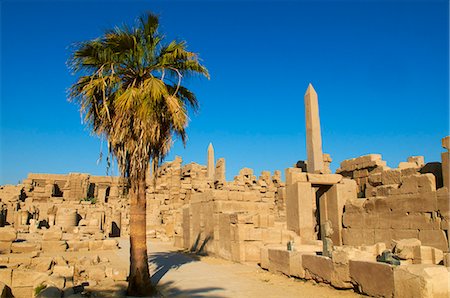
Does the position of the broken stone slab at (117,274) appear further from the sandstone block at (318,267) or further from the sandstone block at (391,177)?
the sandstone block at (391,177)

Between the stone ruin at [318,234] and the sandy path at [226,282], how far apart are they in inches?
13.2

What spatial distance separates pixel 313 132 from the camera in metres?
20.8

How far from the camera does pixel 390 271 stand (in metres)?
6.35

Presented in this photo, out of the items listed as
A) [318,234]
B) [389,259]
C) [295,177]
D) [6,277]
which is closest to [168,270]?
[6,277]

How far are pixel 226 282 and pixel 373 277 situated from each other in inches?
135

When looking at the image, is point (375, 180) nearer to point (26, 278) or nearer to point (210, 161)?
point (26, 278)

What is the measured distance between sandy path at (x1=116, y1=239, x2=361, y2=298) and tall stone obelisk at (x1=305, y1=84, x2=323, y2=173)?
9883 mm

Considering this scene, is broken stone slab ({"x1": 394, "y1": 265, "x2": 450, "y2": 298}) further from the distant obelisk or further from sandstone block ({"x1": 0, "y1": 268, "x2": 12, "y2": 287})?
the distant obelisk

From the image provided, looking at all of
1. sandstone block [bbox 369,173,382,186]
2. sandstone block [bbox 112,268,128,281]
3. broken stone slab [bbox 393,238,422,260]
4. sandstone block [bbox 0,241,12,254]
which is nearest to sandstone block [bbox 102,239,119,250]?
sandstone block [bbox 0,241,12,254]

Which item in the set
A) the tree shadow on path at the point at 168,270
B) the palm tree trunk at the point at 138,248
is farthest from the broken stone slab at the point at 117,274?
the palm tree trunk at the point at 138,248

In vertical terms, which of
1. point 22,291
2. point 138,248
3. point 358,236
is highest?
point 138,248

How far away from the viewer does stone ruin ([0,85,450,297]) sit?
23.6 ft

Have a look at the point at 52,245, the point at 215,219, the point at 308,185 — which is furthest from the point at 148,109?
the point at 52,245

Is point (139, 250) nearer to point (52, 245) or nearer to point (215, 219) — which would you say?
point (215, 219)
